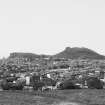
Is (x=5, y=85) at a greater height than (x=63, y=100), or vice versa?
(x=5, y=85)

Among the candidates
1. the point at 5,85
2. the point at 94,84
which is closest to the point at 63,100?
the point at 94,84

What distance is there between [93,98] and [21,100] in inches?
526

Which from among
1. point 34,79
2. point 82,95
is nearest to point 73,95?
point 82,95

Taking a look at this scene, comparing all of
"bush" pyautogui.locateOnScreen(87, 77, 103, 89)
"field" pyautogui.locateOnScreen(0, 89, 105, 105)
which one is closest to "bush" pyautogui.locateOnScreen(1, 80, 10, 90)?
"field" pyautogui.locateOnScreen(0, 89, 105, 105)

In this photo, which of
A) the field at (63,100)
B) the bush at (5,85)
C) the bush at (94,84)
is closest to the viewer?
the field at (63,100)

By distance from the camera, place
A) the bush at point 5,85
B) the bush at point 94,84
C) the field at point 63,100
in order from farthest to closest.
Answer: the bush at point 94,84 → the bush at point 5,85 → the field at point 63,100

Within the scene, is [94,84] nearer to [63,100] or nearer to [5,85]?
[5,85]

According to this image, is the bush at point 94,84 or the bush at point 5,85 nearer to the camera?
the bush at point 5,85

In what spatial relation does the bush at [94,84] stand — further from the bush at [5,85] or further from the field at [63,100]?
the bush at [5,85]

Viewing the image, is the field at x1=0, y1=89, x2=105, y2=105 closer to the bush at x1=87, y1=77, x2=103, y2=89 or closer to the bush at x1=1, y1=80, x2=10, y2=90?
the bush at x1=87, y1=77, x2=103, y2=89

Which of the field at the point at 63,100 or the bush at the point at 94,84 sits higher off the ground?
the bush at the point at 94,84

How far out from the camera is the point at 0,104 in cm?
4569

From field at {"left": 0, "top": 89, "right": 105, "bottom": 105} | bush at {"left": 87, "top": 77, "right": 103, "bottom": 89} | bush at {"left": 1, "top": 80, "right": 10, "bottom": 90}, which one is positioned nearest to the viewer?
field at {"left": 0, "top": 89, "right": 105, "bottom": 105}

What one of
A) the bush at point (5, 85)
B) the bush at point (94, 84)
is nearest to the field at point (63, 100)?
the bush at point (94, 84)
